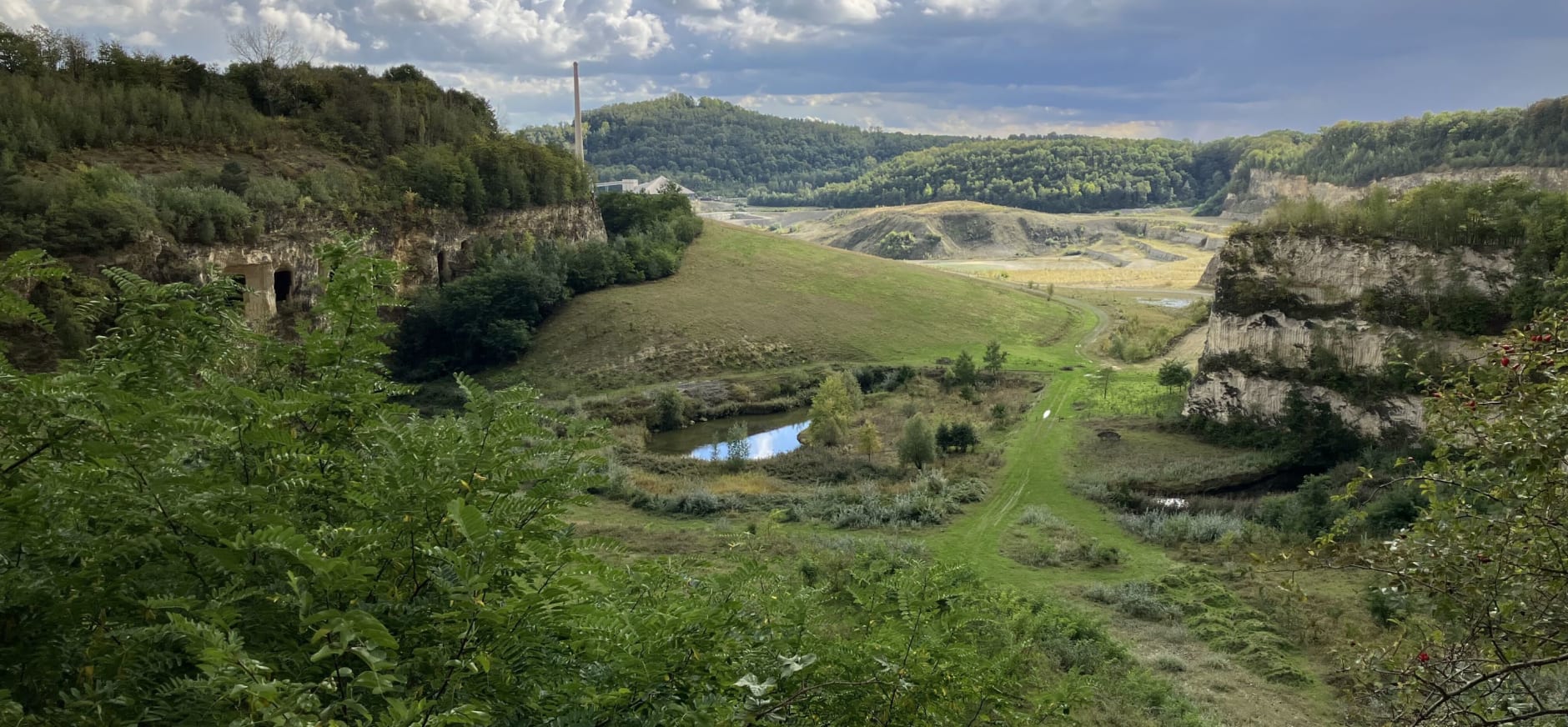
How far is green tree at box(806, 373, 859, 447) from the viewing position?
39.3 metres

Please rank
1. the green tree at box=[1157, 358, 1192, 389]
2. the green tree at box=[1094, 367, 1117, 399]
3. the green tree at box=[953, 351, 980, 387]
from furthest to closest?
the green tree at box=[953, 351, 980, 387]
the green tree at box=[1094, 367, 1117, 399]
the green tree at box=[1157, 358, 1192, 389]

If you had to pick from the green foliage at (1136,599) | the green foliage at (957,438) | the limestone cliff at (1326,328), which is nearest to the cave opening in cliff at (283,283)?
the green foliage at (957,438)

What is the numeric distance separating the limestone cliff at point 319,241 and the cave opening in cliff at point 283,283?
40 mm

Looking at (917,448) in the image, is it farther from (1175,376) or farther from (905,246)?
(905,246)

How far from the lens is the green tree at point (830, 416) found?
39.3 metres

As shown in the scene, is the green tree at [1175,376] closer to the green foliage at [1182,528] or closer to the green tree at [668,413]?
the green foliage at [1182,528]

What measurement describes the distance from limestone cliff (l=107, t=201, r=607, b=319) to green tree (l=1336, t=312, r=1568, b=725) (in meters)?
30.3

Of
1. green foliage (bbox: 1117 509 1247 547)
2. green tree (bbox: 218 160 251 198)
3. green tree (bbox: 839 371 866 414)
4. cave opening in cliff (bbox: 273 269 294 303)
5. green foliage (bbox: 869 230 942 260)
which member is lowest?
green tree (bbox: 839 371 866 414)

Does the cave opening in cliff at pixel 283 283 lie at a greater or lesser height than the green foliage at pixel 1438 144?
lesser

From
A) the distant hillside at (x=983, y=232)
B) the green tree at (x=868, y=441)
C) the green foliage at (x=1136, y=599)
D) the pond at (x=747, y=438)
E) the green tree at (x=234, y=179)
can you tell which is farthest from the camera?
the distant hillside at (x=983, y=232)

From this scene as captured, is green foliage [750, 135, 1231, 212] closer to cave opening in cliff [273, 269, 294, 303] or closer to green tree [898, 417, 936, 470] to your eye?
cave opening in cliff [273, 269, 294, 303]

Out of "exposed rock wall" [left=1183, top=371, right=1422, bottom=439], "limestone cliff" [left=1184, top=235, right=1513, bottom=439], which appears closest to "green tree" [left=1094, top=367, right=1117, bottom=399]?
"exposed rock wall" [left=1183, top=371, right=1422, bottom=439]

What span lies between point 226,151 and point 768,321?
3165cm

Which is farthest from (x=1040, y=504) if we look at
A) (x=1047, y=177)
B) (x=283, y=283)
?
(x=1047, y=177)
